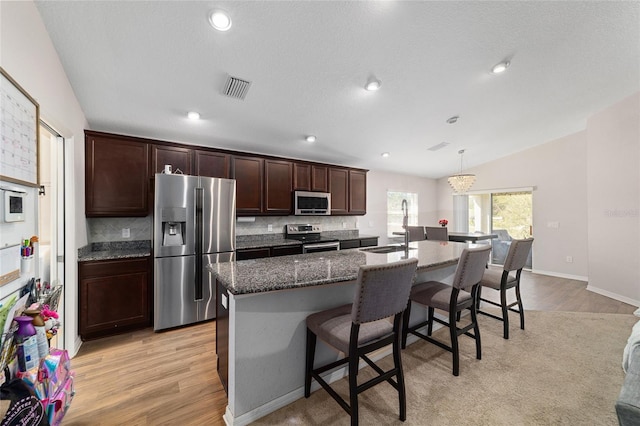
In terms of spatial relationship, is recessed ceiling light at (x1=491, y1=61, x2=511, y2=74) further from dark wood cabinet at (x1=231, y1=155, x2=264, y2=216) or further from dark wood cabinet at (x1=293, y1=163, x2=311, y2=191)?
dark wood cabinet at (x1=231, y1=155, x2=264, y2=216)

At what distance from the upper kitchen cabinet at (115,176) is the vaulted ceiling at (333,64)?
0.86 ft

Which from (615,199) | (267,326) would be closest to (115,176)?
(267,326)

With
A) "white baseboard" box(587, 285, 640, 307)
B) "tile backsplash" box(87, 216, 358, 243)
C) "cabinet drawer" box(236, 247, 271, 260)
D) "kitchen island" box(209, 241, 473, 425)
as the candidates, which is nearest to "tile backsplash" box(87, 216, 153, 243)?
"tile backsplash" box(87, 216, 358, 243)

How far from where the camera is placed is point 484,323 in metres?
2.93

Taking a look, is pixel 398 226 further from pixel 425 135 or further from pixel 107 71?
pixel 107 71

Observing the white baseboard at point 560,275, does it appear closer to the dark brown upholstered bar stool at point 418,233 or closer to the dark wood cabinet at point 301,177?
the dark brown upholstered bar stool at point 418,233

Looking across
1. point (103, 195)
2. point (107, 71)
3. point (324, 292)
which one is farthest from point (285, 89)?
point (103, 195)

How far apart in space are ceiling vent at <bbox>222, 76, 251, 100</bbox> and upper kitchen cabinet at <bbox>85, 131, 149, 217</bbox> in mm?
1316

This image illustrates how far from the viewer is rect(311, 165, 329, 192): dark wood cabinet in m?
4.43

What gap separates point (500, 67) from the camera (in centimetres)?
261

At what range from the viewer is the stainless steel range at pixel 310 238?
389cm

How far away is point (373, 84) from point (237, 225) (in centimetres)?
276

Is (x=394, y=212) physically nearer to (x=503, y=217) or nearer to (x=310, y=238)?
(x=503, y=217)

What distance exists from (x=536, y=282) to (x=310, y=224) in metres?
4.41
